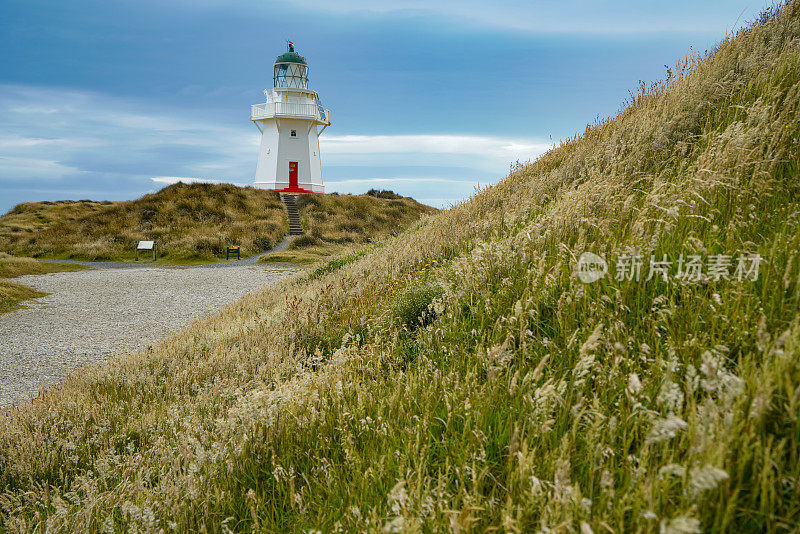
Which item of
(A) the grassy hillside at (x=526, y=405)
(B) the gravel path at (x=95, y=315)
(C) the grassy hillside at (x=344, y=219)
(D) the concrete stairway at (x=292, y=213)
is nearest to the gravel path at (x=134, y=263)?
(C) the grassy hillside at (x=344, y=219)

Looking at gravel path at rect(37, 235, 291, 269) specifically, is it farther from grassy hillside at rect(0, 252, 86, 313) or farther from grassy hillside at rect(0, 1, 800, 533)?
grassy hillside at rect(0, 1, 800, 533)

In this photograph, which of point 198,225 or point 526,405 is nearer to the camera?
point 526,405

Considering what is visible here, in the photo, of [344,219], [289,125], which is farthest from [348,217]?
[289,125]

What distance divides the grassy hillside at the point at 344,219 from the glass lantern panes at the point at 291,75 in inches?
459

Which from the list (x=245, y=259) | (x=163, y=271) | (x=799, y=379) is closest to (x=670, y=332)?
(x=799, y=379)

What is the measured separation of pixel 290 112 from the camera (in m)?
45.2

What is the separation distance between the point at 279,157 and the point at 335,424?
46.3 meters

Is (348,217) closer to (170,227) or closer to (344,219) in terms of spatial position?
(344,219)

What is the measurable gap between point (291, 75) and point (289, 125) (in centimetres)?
504

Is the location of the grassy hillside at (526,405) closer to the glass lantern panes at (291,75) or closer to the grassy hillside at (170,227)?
the grassy hillside at (170,227)

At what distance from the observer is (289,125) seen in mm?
46188

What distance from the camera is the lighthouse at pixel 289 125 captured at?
45.6 meters

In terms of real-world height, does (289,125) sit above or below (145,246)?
above

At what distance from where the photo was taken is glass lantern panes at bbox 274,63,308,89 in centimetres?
4619
